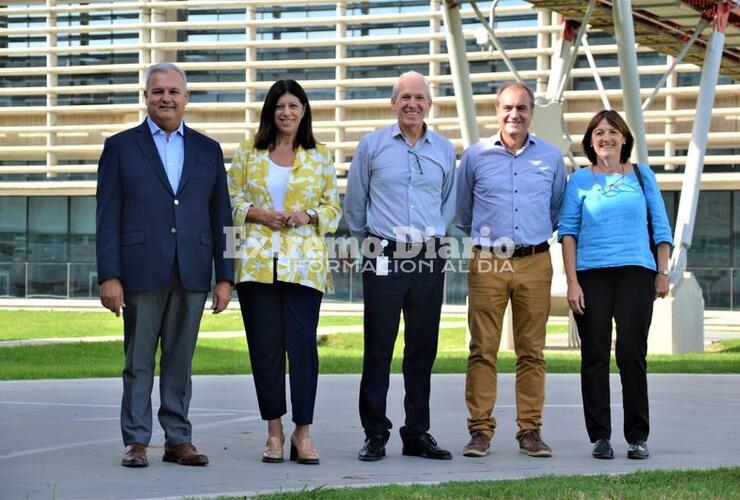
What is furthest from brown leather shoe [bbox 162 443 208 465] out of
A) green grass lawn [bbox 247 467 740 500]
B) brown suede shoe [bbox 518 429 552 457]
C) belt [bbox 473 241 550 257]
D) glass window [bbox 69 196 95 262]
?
glass window [bbox 69 196 95 262]

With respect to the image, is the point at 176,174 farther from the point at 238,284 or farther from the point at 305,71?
the point at 305,71

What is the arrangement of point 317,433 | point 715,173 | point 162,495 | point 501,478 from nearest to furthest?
1. point 162,495
2. point 501,478
3. point 317,433
4. point 715,173

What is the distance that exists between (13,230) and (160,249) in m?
42.6

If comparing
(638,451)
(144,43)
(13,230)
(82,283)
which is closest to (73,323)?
(82,283)

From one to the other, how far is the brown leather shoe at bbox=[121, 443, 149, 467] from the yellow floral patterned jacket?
113 cm

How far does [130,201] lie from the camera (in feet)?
26.0

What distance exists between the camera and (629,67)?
2214 cm

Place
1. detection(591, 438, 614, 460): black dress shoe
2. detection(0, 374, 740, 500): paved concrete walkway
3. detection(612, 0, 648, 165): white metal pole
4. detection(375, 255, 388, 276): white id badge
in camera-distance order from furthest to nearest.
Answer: detection(612, 0, 648, 165): white metal pole → detection(375, 255, 388, 276): white id badge → detection(591, 438, 614, 460): black dress shoe → detection(0, 374, 740, 500): paved concrete walkway

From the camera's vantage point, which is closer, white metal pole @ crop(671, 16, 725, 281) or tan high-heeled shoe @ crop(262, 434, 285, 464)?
tan high-heeled shoe @ crop(262, 434, 285, 464)

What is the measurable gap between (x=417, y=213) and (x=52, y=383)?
6.28 m

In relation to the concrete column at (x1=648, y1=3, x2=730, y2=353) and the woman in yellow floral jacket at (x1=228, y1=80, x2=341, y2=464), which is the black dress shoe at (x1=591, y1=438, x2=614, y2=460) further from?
the concrete column at (x1=648, y1=3, x2=730, y2=353)

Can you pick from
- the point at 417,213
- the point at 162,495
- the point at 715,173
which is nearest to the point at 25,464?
the point at 162,495

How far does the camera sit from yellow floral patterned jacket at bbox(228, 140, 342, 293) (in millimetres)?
8148

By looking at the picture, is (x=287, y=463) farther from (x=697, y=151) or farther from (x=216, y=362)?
(x=697, y=151)
